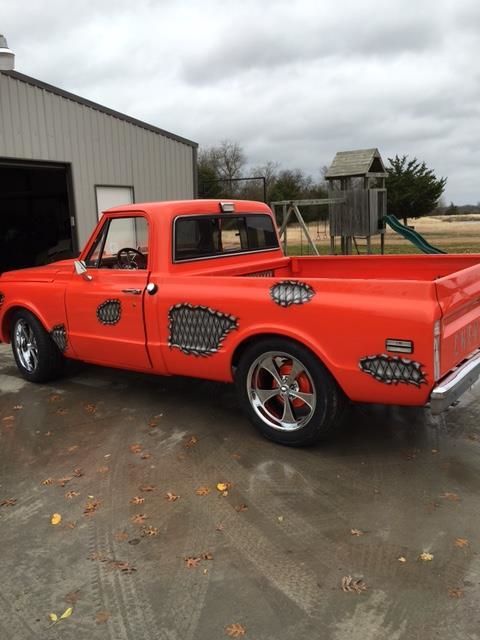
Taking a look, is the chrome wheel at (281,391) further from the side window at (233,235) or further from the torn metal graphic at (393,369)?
the side window at (233,235)

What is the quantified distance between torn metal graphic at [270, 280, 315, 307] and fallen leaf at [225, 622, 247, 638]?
6.68ft

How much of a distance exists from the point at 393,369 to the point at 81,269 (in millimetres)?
2935

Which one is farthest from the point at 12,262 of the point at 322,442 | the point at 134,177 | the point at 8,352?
the point at 322,442

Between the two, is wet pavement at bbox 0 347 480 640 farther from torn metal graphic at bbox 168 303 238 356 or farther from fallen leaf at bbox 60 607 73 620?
torn metal graphic at bbox 168 303 238 356

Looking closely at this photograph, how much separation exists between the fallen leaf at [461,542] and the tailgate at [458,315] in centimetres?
98

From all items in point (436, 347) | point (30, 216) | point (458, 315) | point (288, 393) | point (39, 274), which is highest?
point (30, 216)

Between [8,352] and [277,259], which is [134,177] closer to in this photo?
[8,352]

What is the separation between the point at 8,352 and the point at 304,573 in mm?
5892

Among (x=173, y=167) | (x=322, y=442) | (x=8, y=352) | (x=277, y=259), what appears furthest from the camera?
(x=173, y=167)

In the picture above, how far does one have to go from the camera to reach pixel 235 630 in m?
2.36

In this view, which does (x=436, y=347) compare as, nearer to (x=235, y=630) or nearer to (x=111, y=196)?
(x=235, y=630)

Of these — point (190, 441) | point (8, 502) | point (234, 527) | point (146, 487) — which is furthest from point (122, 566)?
point (190, 441)

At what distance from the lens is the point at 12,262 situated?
16266mm

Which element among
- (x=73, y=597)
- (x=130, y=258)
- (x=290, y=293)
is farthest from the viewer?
(x=130, y=258)
